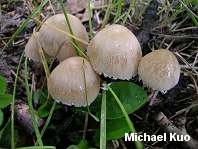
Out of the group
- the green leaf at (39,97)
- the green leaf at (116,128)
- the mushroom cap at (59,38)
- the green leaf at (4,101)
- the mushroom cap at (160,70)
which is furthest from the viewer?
the green leaf at (39,97)

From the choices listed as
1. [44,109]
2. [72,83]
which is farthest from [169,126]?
[44,109]

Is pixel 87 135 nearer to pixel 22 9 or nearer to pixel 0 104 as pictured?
pixel 0 104

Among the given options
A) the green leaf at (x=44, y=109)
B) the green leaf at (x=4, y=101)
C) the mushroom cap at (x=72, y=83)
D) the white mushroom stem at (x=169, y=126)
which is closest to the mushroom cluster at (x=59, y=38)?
the mushroom cap at (x=72, y=83)

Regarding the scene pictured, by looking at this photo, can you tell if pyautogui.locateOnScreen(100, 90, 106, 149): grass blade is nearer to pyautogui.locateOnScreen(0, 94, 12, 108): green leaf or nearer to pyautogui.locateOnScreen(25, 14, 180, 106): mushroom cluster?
pyautogui.locateOnScreen(25, 14, 180, 106): mushroom cluster

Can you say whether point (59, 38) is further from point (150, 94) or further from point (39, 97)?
point (150, 94)

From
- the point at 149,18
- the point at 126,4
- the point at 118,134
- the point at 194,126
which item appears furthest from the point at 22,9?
the point at 194,126

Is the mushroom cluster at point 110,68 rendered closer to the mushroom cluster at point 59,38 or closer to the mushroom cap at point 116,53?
the mushroom cap at point 116,53

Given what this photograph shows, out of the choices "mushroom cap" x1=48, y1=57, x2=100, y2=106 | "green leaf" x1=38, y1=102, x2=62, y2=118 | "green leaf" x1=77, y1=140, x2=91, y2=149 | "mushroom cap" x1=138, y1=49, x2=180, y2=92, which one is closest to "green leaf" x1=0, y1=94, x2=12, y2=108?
"mushroom cap" x1=48, y1=57, x2=100, y2=106
